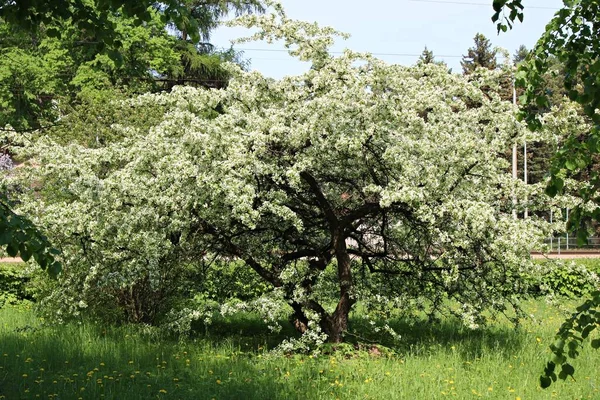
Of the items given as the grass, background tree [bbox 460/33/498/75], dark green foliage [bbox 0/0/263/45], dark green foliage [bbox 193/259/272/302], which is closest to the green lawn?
the grass

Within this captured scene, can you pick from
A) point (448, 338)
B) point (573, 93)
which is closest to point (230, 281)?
point (448, 338)

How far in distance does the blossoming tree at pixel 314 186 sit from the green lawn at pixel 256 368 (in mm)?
663

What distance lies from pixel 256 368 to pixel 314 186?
2490 mm

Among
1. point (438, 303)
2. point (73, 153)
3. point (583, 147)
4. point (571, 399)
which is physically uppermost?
point (73, 153)

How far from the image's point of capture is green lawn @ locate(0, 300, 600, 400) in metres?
7.01

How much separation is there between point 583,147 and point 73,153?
7895 mm

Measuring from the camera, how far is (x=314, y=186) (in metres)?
8.91

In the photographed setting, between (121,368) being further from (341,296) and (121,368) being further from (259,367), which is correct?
(341,296)

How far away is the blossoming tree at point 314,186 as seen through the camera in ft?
27.2

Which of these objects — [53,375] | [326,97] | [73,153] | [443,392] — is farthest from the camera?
[73,153]

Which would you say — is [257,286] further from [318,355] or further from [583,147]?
[583,147]

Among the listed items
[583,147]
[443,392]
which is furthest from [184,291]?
[583,147]

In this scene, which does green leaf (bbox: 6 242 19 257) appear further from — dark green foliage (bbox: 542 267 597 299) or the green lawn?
dark green foliage (bbox: 542 267 597 299)

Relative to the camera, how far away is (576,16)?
3701 millimetres
